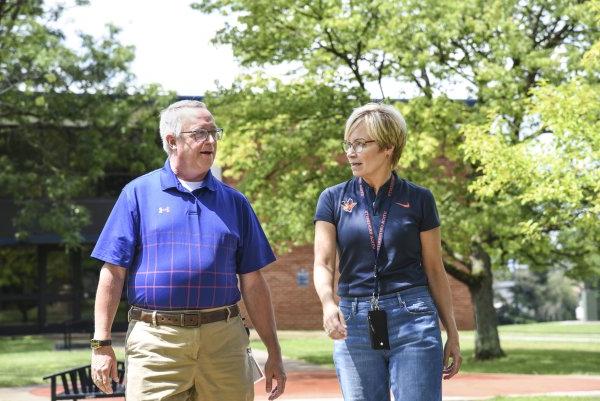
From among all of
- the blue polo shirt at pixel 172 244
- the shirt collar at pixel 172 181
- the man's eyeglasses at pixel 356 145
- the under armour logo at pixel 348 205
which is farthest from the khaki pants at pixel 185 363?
the man's eyeglasses at pixel 356 145

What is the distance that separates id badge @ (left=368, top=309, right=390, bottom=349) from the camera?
15.2ft

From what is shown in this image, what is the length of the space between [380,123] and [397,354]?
1009mm

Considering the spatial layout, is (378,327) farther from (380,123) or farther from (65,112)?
(65,112)

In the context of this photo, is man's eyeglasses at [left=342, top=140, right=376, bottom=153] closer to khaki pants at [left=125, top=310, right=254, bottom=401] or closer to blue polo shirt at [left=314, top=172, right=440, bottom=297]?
blue polo shirt at [left=314, top=172, right=440, bottom=297]

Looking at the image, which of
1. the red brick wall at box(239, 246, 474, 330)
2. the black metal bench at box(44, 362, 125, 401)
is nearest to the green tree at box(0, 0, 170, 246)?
the red brick wall at box(239, 246, 474, 330)

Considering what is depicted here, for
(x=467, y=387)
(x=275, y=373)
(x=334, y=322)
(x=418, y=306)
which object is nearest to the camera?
(x=334, y=322)

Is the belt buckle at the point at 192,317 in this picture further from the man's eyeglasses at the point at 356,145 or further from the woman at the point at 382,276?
the man's eyeglasses at the point at 356,145

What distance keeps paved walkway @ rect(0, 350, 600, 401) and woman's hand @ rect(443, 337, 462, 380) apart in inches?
401

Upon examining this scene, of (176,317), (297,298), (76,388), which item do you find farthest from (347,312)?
(297,298)

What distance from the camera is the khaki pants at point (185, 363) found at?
15.7 ft

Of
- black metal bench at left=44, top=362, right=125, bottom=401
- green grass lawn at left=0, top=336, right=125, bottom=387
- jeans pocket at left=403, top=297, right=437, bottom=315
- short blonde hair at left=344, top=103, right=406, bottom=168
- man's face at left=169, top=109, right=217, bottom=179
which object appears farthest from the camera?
green grass lawn at left=0, top=336, right=125, bottom=387

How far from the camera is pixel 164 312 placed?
4.82m

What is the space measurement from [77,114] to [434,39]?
1202 centimetres

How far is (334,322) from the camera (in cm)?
457
